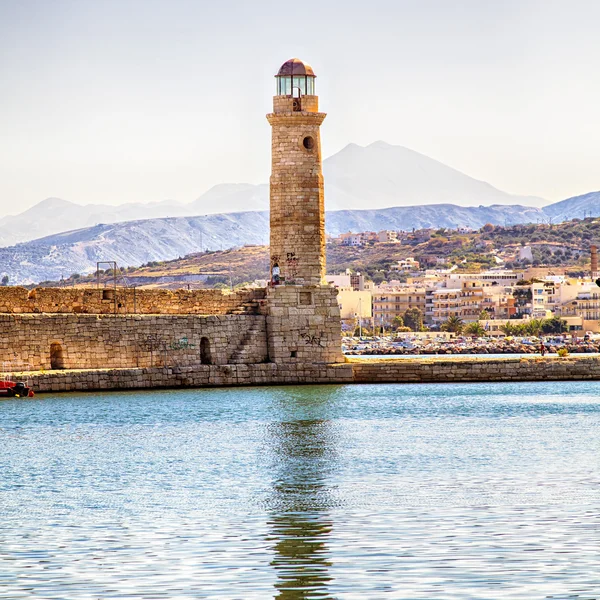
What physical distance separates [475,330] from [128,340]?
76299mm

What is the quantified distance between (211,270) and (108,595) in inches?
5654

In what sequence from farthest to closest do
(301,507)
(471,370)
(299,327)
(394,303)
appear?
1. (394,303)
2. (471,370)
3. (299,327)
4. (301,507)

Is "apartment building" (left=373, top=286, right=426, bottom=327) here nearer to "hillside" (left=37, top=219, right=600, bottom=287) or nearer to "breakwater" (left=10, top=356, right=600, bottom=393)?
"hillside" (left=37, top=219, right=600, bottom=287)

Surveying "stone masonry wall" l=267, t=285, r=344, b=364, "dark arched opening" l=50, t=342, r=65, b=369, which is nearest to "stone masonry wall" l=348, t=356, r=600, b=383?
"stone masonry wall" l=267, t=285, r=344, b=364

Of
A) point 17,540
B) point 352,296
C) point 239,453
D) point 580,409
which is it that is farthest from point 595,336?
point 17,540

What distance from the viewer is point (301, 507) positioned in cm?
1447

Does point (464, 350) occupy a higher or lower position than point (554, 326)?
lower

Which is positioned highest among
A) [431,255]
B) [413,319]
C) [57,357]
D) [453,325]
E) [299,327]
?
[431,255]

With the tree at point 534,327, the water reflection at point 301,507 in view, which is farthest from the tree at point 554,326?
the water reflection at point 301,507

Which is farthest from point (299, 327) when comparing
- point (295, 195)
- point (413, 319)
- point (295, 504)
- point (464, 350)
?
point (413, 319)

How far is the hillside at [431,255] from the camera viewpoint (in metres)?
152

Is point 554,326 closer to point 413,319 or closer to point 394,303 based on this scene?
point 413,319

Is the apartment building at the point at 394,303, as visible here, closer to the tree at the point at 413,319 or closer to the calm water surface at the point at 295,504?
the tree at the point at 413,319

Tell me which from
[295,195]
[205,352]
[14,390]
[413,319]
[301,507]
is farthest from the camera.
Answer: [413,319]
